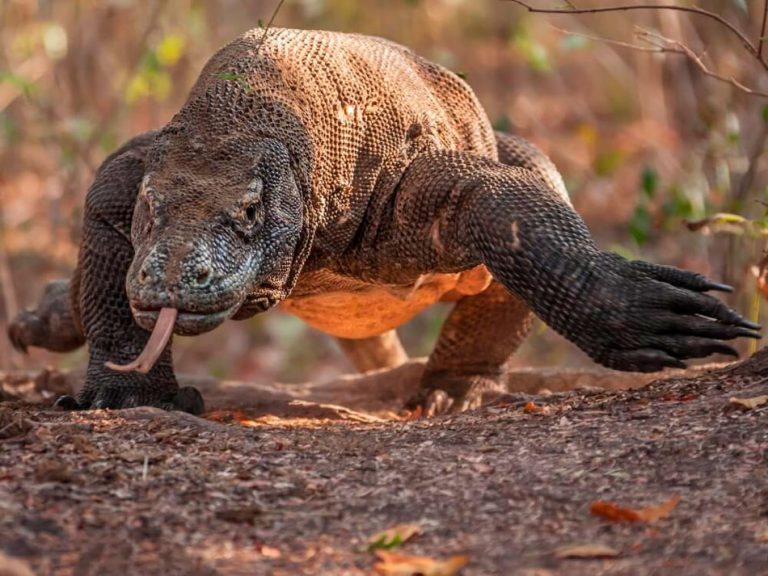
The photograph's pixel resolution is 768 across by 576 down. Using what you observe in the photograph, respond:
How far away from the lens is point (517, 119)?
54.5ft

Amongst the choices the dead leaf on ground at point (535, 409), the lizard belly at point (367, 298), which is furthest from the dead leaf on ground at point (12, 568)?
the lizard belly at point (367, 298)

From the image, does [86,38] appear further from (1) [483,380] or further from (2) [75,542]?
(2) [75,542]

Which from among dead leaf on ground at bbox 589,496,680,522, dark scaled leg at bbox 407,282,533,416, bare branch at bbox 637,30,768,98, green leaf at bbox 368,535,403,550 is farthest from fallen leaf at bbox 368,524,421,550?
dark scaled leg at bbox 407,282,533,416

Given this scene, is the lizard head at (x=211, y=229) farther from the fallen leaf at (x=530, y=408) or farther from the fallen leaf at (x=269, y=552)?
the fallen leaf at (x=269, y=552)

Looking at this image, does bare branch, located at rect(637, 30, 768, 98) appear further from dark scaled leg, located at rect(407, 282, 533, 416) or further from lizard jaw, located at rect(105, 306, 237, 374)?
lizard jaw, located at rect(105, 306, 237, 374)

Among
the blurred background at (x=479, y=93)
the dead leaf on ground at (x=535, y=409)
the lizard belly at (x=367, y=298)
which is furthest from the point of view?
the blurred background at (x=479, y=93)

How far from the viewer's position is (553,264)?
15.5 feet

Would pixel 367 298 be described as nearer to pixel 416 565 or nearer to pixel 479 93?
pixel 416 565

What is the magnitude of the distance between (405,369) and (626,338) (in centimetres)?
291

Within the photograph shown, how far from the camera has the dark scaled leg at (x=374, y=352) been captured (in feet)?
25.5

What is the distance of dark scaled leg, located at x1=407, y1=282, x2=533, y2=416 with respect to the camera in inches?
260

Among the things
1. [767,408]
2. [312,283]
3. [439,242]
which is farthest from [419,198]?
[767,408]

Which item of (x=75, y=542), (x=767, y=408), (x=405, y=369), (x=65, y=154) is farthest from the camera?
(x=65, y=154)

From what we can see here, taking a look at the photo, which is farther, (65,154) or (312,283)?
(65,154)
